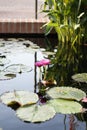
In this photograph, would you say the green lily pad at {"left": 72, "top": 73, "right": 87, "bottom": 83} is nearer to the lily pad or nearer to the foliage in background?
the lily pad

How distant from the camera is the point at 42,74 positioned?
9.73 feet

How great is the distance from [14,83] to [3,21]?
86.1 inches

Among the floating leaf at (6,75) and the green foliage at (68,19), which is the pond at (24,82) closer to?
the floating leaf at (6,75)

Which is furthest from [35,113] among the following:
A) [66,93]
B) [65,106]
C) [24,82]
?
[24,82]

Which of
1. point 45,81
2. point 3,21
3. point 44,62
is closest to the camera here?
point 44,62

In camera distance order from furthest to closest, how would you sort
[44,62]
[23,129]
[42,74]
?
[42,74] < [44,62] < [23,129]

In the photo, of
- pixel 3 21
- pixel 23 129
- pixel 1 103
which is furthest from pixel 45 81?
pixel 3 21

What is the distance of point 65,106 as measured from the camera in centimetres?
216

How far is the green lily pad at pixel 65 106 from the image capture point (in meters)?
2.10

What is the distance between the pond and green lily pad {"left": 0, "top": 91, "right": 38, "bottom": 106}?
0.14ft

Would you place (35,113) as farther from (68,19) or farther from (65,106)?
(68,19)

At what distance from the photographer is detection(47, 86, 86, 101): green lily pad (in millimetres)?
2318

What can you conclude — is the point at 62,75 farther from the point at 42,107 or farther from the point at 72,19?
the point at 72,19

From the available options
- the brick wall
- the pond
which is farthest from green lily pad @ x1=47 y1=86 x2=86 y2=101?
the brick wall
